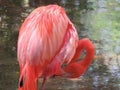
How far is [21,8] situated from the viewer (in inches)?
287

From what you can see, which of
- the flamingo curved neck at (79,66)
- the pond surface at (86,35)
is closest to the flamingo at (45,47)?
the flamingo curved neck at (79,66)

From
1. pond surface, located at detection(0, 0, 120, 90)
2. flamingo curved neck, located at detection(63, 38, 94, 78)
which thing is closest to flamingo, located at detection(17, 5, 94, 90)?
flamingo curved neck, located at detection(63, 38, 94, 78)

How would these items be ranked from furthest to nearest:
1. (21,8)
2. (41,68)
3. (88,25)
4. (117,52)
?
(21,8) < (88,25) < (117,52) < (41,68)

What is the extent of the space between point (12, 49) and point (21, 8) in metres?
1.82

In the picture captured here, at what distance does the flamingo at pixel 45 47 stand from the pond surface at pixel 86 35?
57 centimetres

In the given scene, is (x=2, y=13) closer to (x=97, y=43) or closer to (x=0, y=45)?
(x=0, y=45)

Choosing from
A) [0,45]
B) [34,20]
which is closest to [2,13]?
[0,45]

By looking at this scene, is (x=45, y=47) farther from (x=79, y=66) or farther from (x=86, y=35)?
(x=86, y=35)

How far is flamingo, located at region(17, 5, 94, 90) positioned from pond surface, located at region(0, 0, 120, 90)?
0.57 m

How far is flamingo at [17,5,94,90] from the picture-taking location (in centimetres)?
367

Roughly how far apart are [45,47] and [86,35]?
7.67ft

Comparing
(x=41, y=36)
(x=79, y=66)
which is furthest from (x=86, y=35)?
(x=41, y=36)

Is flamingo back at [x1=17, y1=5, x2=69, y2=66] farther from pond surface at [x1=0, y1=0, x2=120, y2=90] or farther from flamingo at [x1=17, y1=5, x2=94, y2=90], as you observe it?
pond surface at [x1=0, y1=0, x2=120, y2=90]

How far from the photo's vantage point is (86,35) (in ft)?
19.8
